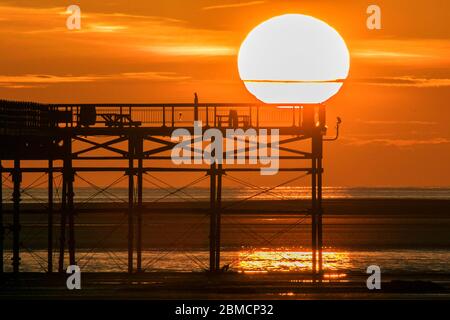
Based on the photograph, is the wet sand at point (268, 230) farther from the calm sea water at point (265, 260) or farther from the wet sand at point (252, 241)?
the calm sea water at point (265, 260)

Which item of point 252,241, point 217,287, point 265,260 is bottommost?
point 252,241

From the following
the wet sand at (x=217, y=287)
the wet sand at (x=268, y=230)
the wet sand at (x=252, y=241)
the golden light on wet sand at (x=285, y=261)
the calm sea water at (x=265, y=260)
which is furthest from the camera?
the wet sand at (x=268, y=230)

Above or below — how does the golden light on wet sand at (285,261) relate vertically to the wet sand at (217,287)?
below

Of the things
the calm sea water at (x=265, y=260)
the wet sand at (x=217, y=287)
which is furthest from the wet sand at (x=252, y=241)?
the calm sea water at (x=265, y=260)

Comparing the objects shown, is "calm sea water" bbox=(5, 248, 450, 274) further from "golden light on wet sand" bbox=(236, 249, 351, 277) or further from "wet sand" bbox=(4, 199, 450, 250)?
"wet sand" bbox=(4, 199, 450, 250)

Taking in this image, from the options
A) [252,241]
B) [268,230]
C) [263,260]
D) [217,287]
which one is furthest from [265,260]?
[268,230]

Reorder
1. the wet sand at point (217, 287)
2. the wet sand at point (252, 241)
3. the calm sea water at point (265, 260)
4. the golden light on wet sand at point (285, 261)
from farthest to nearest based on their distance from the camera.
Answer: the golden light on wet sand at point (285, 261), the calm sea water at point (265, 260), the wet sand at point (252, 241), the wet sand at point (217, 287)

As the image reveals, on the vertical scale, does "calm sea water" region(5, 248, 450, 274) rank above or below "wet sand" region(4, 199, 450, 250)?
above

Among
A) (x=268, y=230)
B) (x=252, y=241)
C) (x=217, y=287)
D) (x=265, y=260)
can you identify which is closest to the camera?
(x=217, y=287)

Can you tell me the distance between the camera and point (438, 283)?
4897 cm

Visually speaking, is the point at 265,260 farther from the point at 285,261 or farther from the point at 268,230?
the point at 268,230

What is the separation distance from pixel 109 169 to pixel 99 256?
16.4m

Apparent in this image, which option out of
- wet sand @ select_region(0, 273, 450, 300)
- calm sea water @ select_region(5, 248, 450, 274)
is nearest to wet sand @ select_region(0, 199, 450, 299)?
wet sand @ select_region(0, 273, 450, 300)
